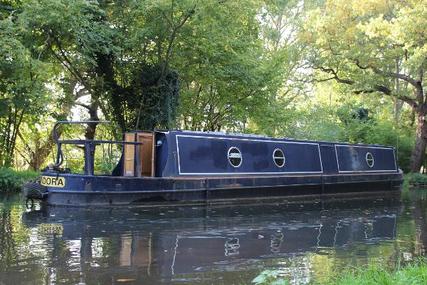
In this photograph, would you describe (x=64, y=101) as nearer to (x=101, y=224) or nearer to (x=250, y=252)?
(x=101, y=224)

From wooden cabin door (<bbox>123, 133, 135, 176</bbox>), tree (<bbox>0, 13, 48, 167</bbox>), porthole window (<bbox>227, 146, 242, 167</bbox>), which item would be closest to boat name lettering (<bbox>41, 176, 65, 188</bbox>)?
wooden cabin door (<bbox>123, 133, 135, 176</bbox>)

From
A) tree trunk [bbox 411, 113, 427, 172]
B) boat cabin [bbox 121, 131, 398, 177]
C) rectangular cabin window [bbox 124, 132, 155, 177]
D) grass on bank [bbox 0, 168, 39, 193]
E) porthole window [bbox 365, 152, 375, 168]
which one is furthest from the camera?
tree trunk [bbox 411, 113, 427, 172]

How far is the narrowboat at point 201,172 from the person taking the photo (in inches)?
467

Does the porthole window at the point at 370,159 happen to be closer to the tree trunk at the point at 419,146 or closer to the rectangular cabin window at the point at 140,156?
the tree trunk at the point at 419,146

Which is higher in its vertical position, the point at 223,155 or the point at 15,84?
the point at 15,84

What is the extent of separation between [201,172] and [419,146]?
46.6ft

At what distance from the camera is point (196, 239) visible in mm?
8734

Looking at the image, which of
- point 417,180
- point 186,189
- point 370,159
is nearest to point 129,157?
point 186,189

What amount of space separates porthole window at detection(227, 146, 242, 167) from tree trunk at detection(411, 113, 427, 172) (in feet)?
40.6

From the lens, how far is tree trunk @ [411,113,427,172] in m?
23.8

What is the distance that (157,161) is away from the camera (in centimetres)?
1341

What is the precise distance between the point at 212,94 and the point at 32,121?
21.1ft

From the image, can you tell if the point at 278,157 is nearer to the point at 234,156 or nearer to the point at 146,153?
the point at 234,156

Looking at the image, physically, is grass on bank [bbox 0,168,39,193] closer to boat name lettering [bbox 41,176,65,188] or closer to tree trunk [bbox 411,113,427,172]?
boat name lettering [bbox 41,176,65,188]
